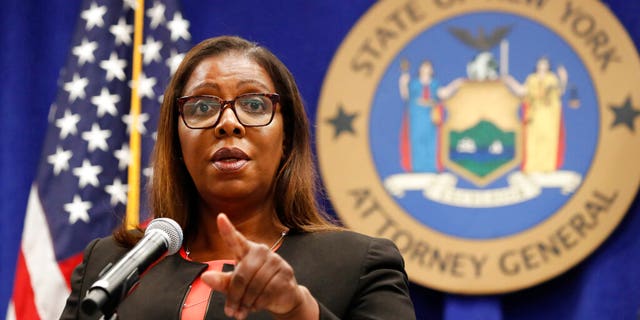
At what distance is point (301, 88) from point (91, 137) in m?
0.75

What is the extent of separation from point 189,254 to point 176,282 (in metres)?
0.13

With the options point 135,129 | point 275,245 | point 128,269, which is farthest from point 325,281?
point 135,129

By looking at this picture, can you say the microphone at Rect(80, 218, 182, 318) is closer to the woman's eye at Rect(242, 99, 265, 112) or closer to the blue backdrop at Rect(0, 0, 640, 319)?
the woman's eye at Rect(242, 99, 265, 112)

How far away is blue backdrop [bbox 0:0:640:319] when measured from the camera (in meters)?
2.99

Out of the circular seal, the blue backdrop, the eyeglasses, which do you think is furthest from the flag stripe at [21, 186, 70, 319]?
the eyeglasses

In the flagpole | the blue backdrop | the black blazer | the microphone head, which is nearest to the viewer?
the microphone head

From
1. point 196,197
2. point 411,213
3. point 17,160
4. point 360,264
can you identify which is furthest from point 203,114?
point 17,160

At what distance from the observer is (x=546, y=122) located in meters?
3.09

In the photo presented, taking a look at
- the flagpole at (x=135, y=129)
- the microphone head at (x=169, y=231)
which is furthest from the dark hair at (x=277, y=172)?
the flagpole at (x=135, y=129)

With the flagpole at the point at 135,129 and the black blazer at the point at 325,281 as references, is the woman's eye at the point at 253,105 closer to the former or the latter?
the black blazer at the point at 325,281

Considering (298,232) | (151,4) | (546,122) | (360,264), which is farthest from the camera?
(151,4)

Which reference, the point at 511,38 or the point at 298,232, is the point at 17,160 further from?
the point at 298,232

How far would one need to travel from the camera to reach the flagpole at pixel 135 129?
10.3 ft

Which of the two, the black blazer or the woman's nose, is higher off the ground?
the woman's nose
